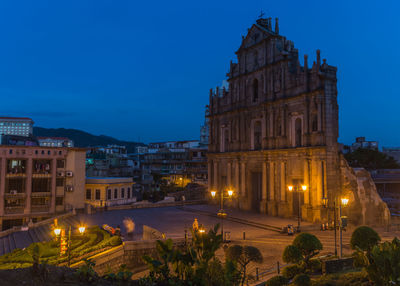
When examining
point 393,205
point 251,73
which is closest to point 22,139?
point 251,73

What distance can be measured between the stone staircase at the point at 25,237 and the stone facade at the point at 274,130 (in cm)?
2025

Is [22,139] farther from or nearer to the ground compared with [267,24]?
nearer to the ground

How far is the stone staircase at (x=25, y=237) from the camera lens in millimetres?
27984

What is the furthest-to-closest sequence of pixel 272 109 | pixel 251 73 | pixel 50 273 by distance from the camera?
1. pixel 251 73
2. pixel 272 109
3. pixel 50 273

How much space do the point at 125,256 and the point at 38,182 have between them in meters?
27.3

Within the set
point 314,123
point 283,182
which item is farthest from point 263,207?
point 314,123

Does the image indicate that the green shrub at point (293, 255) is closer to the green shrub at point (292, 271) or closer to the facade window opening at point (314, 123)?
the green shrub at point (292, 271)

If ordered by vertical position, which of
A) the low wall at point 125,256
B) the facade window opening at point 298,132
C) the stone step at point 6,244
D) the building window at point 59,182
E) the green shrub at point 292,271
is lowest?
the stone step at point 6,244

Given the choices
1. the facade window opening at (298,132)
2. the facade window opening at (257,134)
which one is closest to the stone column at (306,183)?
the facade window opening at (298,132)

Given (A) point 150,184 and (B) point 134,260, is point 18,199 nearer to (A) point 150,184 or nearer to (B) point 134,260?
(B) point 134,260

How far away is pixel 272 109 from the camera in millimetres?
35156

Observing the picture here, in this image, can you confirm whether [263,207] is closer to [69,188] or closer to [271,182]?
[271,182]

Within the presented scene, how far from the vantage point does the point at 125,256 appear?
21.0m

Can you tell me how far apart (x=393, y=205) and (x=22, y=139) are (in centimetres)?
6076
